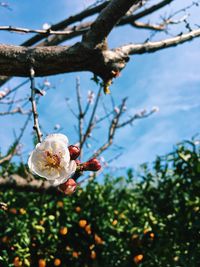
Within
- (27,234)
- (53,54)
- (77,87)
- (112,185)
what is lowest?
(53,54)

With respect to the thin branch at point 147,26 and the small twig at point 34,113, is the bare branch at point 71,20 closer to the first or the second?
the thin branch at point 147,26

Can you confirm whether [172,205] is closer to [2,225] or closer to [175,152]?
[175,152]

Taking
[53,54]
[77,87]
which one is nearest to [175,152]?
[77,87]

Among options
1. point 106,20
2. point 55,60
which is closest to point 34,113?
point 55,60

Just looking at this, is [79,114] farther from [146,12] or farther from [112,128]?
[146,12]

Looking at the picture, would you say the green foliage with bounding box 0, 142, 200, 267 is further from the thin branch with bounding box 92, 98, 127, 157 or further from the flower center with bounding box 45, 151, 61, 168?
the flower center with bounding box 45, 151, 61, 168

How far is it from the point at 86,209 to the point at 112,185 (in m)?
0.59

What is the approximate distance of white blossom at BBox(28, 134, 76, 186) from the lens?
142 cm

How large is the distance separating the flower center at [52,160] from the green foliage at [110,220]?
2298 mm

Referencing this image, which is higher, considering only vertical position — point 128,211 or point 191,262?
point 128,211

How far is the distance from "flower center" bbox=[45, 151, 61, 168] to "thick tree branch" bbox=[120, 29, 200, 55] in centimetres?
114

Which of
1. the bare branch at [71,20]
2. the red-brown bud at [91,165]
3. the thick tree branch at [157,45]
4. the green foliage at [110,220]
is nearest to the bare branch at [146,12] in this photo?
the bare branch at [71,20]

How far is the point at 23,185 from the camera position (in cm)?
383

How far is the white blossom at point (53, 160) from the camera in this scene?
4.65 ft
